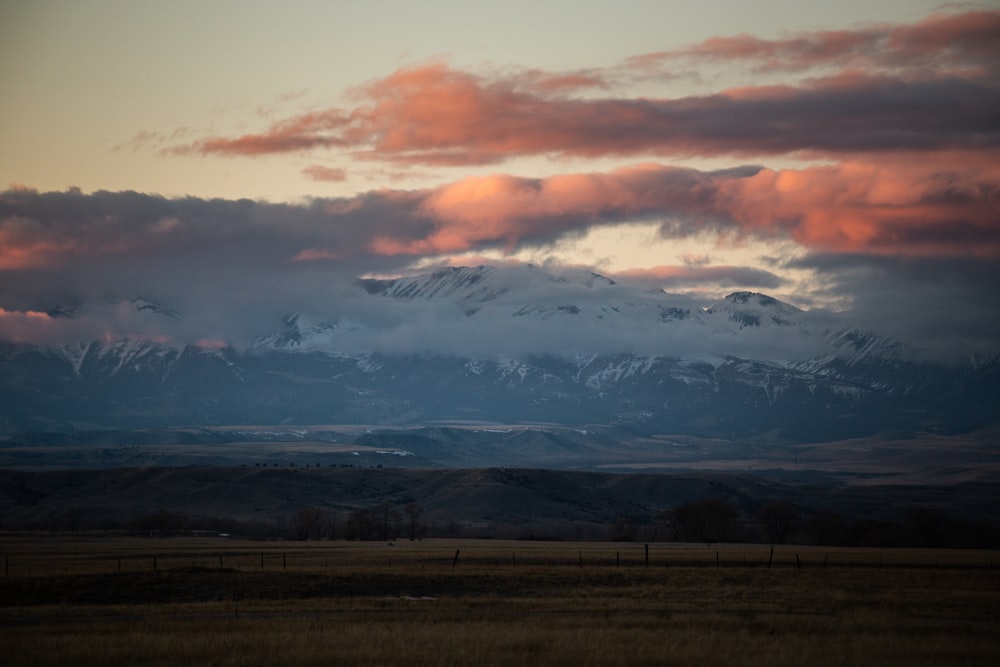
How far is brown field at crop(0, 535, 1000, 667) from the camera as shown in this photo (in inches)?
1608

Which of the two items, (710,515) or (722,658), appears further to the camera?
(710,515)

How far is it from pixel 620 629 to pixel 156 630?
734 inches

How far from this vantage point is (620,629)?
154ft

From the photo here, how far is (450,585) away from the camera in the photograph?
67.4 metres

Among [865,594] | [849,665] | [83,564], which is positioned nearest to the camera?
[849,665]

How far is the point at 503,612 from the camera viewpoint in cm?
5422

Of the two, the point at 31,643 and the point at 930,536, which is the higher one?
the point at 31,643

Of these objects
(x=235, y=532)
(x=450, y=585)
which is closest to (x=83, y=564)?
(x=450, y=585)

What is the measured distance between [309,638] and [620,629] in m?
12.3

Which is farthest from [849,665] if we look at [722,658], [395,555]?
[395,555]

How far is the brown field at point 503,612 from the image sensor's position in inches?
1608

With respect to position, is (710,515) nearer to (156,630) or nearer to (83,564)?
(83,564)

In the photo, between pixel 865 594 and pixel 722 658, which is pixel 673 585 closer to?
pixel 865 594

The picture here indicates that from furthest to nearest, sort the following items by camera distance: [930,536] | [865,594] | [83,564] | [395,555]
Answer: [930,536] < [395,555] < [83,564] < [865,594]
